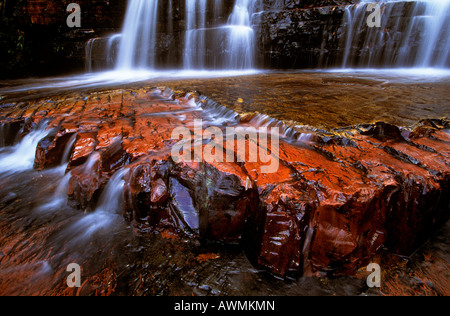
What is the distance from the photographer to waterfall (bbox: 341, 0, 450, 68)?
7.98 meters

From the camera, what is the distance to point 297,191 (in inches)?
69.4

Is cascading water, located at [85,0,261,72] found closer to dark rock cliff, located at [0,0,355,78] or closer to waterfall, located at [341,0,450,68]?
dark rock cliff, located at [0,0,355,78]

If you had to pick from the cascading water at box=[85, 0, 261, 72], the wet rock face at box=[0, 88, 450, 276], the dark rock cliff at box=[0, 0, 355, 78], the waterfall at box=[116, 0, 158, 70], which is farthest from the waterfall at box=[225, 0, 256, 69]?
the wet rock face at box=[0, 88, 450, 276]

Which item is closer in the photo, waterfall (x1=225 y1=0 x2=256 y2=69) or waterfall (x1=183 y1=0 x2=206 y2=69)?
waterfall (x1=225 y1=0 x2=256 y2=69)

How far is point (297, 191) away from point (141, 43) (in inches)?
428

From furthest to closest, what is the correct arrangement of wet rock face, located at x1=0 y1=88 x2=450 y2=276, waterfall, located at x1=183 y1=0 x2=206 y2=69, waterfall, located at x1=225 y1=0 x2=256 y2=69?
waterfall, located at x1=183 y1=0 x2=206 y2=69
waterfall, located at x1=225 y1=0 x2=256 y2=69
wet rock face, located at x1=0 y1=88 x2=450 y2=276

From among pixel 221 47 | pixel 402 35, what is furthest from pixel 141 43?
pixel 402 35

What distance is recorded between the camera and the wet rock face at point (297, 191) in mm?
1705

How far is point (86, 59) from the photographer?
1014 centimetres

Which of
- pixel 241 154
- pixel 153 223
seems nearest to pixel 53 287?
pixel 153 223

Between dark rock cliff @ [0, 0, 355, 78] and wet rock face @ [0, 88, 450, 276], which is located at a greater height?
dark rock cliff @ [0, 0, 355, 78]

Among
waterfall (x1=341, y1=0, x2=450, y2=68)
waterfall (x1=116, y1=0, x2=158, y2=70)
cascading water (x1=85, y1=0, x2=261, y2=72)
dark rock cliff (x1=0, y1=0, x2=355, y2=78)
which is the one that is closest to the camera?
waterfall (x1=341, y1=0, x2=450, y2=68)

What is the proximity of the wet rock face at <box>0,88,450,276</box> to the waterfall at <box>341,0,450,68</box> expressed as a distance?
7.50 m

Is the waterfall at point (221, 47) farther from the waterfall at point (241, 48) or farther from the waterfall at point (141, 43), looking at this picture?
Answer: the waterfall at point (141, 43)
